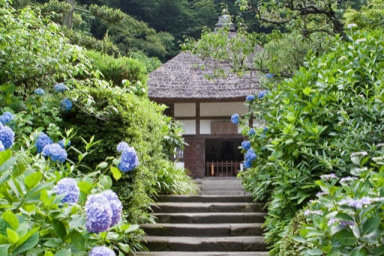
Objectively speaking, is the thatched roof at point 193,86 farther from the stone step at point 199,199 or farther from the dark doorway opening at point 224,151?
the stone step at point 199,199

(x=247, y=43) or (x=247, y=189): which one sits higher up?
(x=247, y=43)

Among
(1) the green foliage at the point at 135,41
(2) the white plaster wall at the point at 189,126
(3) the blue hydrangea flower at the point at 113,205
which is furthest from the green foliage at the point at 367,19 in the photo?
(1) the green foliage at the point at 135,41

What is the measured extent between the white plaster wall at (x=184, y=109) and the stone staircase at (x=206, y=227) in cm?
707

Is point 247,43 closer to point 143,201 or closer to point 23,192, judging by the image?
point 143,201

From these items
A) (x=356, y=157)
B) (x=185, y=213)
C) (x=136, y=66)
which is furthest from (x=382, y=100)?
(x=136, y=66)

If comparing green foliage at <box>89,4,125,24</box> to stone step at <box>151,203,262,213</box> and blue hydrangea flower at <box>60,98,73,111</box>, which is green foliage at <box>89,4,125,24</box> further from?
blue hydrangea flower at <box>60,98,73,111</box>

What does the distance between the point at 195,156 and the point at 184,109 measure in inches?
60.2

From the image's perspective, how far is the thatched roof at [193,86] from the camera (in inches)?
469

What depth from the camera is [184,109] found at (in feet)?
42.3

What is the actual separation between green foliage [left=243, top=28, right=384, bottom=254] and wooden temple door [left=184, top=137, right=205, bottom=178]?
8.08 m

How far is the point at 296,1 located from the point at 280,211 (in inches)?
152

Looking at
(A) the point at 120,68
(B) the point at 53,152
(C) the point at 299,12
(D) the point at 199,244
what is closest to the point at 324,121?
(D) the point at 199,244

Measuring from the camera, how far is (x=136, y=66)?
24.5 feet

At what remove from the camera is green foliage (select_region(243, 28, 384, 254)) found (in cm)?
351
